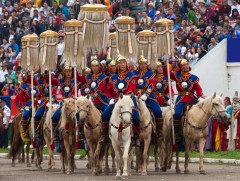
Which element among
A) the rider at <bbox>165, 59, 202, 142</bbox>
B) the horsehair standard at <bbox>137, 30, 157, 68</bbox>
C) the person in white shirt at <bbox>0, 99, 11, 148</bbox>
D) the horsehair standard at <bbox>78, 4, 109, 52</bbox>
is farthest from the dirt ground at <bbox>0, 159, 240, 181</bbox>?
the person in white shirt at <bbox>0, 99, 11, 148</bbox>

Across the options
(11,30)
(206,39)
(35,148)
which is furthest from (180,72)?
(11,30)

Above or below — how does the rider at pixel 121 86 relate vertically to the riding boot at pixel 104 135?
above

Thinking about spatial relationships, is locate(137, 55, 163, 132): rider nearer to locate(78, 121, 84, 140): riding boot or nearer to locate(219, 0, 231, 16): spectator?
locate(78, 121, 84, 140): riding boot

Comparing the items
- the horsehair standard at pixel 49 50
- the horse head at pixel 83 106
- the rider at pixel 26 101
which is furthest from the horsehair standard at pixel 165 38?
the rider at pixel 26 101

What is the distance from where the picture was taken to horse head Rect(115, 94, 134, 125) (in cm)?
2633

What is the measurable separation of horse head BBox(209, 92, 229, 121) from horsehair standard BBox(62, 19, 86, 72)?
3.49 m

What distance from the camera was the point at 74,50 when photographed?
29875 millimetres

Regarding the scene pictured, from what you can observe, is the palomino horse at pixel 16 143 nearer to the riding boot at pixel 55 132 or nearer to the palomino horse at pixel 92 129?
the riding boot at pixel 55 132

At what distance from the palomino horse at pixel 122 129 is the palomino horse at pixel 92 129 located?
0.99 metres

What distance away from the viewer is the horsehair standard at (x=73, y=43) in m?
29.8

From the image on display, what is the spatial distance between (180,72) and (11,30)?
19.1 metres

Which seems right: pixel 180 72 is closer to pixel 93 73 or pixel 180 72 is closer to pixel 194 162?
pixel 93 73

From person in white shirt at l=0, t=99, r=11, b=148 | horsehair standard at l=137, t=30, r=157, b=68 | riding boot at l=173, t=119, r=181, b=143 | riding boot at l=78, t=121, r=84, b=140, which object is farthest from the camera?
person in white shirt at l=0, t=99, r=11, b=148

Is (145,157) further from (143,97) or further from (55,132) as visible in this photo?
(55,132)
